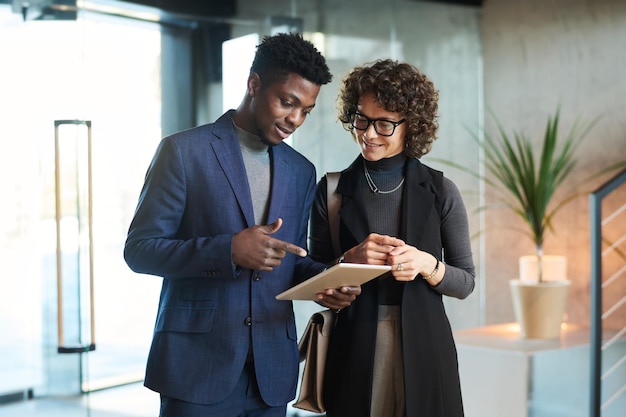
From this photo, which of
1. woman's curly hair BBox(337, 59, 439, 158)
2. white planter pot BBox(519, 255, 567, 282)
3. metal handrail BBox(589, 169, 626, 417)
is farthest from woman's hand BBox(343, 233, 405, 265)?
white planter pot BBox(519, 255, 567, 282)

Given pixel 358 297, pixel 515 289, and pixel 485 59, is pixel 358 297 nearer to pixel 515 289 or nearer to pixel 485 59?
pixel 515 289

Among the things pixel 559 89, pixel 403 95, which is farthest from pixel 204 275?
pixel 559 89

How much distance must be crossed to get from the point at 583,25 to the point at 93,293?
3.09 meters

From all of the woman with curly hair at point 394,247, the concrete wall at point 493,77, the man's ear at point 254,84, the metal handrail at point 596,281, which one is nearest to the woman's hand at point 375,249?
the woman with curly hair at point 394,247

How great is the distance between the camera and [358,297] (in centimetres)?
218

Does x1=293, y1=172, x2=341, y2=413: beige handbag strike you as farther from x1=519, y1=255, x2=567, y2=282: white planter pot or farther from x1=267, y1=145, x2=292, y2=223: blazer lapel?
x1=519, y1=255, x2=567, y2=282: white planter pot

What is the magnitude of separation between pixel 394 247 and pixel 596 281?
1459 millimetres

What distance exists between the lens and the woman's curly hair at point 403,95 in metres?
2.18

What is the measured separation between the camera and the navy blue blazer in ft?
6.31

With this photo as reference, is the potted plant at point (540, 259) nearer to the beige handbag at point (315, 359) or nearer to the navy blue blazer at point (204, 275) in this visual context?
the beige handbag at point (315, 359)

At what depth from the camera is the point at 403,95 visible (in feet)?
7.18

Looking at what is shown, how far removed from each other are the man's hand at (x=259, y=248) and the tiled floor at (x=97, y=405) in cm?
197

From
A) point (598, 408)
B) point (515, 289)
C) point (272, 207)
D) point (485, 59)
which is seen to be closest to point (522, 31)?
point (485, 59)

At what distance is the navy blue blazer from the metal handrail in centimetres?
159
